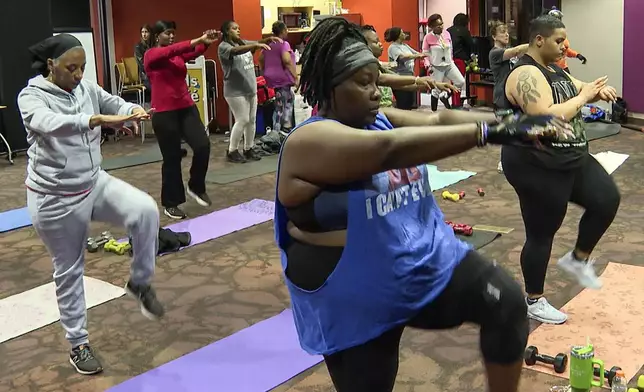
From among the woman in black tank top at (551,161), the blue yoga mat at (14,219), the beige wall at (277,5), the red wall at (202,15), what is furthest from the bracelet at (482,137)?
the beige wall at (277,5)

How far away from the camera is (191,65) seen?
31.6ft

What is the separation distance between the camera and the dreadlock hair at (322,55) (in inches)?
74.5

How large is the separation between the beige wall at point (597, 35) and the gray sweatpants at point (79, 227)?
8.45m

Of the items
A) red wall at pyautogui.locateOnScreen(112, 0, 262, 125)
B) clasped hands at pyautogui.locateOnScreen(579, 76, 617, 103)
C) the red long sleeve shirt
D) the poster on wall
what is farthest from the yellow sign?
clasped hands at pyautogui.locateOnScreen(579, 76, 617, 103)

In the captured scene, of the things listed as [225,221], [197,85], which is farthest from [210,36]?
[197,85]

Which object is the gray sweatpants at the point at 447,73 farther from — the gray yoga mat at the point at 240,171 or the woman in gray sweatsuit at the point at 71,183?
the woman in gray sweatsuit at the point at 71,183

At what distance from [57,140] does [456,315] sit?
6.31 feet

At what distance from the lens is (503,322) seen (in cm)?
190

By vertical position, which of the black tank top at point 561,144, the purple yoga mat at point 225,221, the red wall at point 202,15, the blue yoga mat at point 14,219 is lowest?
the purple yoga mat at point 225,221

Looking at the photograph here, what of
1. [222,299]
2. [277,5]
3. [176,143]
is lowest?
[222,299]

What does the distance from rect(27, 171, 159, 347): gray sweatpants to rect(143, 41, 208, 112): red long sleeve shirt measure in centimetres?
254

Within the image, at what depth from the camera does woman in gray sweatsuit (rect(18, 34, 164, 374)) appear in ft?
10.1

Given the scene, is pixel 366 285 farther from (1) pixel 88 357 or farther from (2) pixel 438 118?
(1) pixel 88 357

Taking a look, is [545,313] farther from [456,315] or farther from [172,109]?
[172,109]
